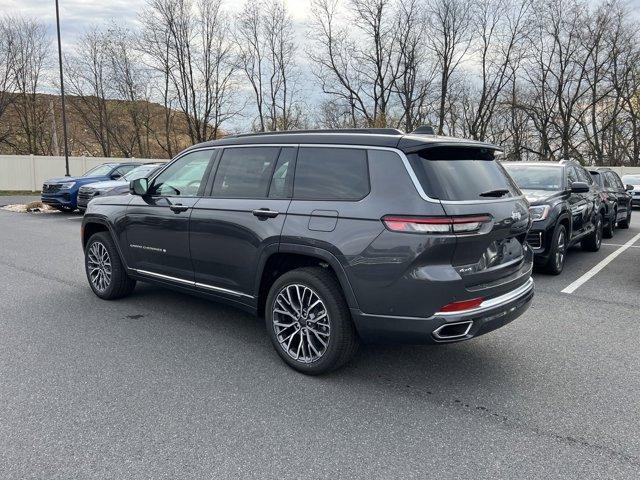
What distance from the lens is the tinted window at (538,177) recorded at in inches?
310

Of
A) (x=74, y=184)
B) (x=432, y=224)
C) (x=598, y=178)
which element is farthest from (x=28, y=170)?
(x=432, y=224)

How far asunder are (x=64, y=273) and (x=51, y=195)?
1001 centimetres

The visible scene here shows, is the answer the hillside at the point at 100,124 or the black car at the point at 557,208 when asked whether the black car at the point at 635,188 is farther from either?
the hillside at the point at 100,124

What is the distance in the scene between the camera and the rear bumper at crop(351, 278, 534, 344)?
10.5ft

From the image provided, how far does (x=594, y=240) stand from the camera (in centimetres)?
938

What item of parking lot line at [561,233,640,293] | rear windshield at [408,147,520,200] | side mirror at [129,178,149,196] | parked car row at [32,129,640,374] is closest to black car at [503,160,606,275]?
parking lot line at [561,233,640,293]

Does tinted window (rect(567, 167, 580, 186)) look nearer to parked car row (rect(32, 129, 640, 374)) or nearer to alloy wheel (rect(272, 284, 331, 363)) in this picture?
parked car row (rect(32, 129, 640, 374))

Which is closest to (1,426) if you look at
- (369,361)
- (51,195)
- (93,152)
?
(369,361)

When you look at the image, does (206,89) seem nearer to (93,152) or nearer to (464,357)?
(93,152)

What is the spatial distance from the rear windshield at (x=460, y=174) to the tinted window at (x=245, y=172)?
50.8 inches

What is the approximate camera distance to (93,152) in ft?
173

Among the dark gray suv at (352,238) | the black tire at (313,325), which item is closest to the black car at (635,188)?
the dark gray suv at (352,238)

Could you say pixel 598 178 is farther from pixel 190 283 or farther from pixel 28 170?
pixel 28 170

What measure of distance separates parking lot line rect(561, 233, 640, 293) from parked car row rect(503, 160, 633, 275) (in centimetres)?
35
